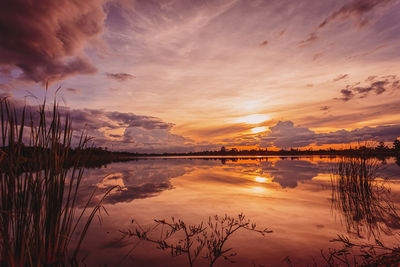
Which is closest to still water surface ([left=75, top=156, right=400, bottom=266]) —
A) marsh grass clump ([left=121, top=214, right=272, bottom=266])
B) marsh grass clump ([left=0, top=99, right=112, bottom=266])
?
marsh grass clump ([left=121, top=214, right=272, bottom=266])

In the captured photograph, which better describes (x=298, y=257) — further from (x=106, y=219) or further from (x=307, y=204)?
(x=106, y=219)

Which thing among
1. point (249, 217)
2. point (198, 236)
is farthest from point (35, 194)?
point (249, 217)

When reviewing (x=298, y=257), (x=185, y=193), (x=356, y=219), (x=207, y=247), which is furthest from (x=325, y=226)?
(x=185, y=193)

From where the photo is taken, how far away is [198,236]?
6258 millimetres

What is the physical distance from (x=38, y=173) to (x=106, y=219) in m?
5.78

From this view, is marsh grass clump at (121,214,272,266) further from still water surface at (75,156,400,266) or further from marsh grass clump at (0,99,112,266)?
marsh grass clump at (0,99,112,266)

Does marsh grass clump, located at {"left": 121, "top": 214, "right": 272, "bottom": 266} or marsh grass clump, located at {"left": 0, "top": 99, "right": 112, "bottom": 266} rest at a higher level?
marsh grass clump, located at {"left": 0, "top": 99, "right": 112, "bottom": 266}

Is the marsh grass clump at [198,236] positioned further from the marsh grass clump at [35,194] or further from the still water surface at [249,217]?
the marsh grass clump at [35,194]

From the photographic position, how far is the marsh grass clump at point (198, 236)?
517 centimetres

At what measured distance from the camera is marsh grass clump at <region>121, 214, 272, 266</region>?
17.0ft

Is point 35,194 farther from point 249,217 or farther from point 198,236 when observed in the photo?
point 249,217

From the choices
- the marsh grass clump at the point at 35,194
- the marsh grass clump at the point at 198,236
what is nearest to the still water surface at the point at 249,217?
the marsh grass clump at the point at 198,236

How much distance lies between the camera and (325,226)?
7.19 metres

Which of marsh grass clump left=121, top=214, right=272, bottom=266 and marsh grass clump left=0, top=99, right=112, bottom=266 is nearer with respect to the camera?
marsh grass clump left=0, top=99, right=112, bottom=266
